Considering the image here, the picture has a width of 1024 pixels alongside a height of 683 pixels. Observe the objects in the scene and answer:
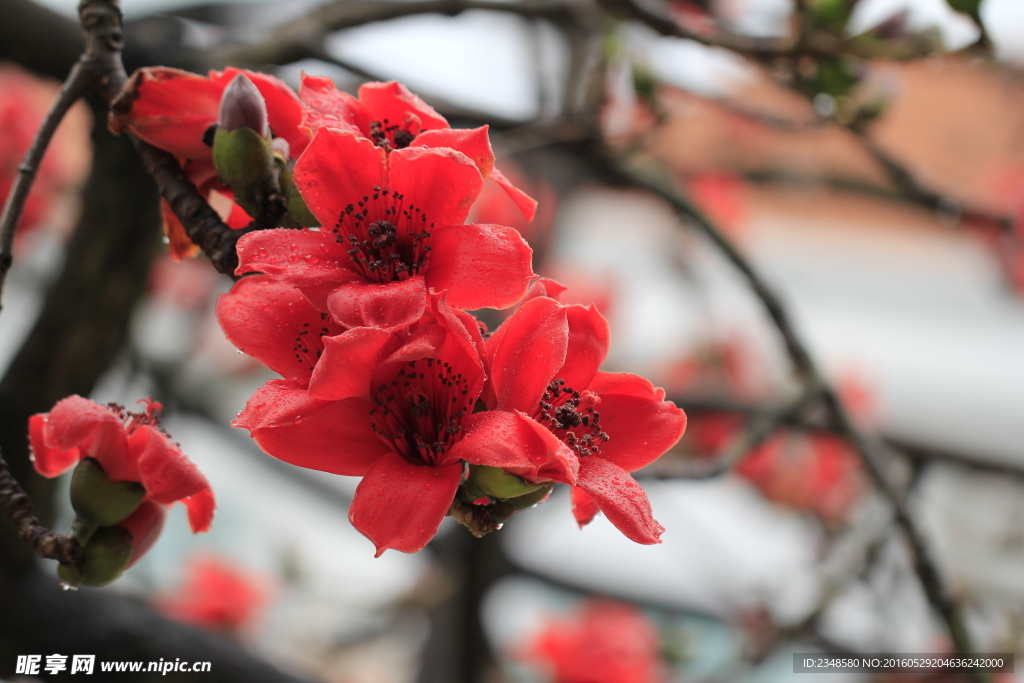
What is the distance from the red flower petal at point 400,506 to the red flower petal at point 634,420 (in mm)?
91

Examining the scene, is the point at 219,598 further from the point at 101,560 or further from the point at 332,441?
the point at 332,441

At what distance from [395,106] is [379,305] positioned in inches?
6.9

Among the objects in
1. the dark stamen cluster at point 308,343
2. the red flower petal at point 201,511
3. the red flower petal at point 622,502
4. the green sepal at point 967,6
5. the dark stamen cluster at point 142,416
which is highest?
the green sepal at point 967,6

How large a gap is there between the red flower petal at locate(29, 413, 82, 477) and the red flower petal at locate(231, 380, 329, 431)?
15cm

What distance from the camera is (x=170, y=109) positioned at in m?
0.40

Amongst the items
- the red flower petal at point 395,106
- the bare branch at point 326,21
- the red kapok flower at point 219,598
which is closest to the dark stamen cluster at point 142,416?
the red flower petal at point 395,106

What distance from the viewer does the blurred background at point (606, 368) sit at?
84cm

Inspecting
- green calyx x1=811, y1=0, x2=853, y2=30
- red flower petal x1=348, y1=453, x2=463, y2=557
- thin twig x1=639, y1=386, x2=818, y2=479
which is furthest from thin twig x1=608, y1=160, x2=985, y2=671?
red flower petal x1=348, y1=453, x2=463, y2=557

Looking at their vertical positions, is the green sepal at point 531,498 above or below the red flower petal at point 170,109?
below

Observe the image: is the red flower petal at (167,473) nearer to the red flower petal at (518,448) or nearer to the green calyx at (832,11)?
the red flower petal at (518,448)

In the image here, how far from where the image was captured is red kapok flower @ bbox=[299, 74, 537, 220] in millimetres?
355

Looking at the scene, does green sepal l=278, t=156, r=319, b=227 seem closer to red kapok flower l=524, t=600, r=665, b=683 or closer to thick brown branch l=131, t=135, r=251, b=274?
thick brown branch l=131, t=135, r=251, b=274

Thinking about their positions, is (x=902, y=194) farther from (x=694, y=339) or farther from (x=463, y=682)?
(x=463, y=682)

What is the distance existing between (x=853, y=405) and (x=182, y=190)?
2.13 m
